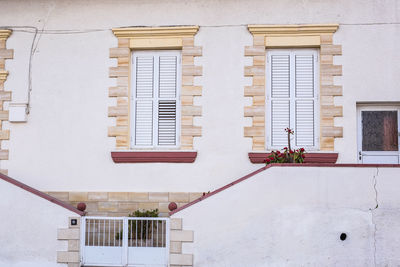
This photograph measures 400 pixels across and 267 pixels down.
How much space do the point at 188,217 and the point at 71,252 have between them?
73.4 inches

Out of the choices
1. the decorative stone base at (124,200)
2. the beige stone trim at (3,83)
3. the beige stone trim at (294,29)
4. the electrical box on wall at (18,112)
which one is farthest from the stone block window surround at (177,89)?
the beige stone trim at (3,83)

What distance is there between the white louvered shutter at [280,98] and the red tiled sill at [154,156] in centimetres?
154

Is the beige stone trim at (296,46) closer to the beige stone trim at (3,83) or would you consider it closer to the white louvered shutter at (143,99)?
the white louvered shutter at (143,99)

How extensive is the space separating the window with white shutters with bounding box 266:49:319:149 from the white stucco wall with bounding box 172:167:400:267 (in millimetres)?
1669

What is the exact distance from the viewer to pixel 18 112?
362 inches

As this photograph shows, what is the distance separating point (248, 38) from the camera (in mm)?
8984

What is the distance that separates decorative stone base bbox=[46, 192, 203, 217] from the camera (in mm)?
8805

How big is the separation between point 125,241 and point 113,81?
10.1 feet

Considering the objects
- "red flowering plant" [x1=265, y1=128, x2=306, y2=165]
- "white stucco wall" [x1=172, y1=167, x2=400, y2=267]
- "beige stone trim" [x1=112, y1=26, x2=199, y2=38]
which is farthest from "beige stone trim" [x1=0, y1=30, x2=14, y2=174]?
"red flowering plant" [x1=265, y1=128, x2=306, y2=165]

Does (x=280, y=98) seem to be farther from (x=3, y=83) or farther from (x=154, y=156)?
(x=3, y=83)

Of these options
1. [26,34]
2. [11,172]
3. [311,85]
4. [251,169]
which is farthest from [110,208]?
[311,85]

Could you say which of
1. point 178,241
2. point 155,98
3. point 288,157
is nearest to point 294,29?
point 288,157

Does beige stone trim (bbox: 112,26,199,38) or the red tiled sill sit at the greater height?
beige stone trim (bbox: 112,26,199,38)

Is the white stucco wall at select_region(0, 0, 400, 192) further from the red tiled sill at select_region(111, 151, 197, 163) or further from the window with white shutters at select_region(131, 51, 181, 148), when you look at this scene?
the window with white shutters at select_region(131, 51, 181, 148)
